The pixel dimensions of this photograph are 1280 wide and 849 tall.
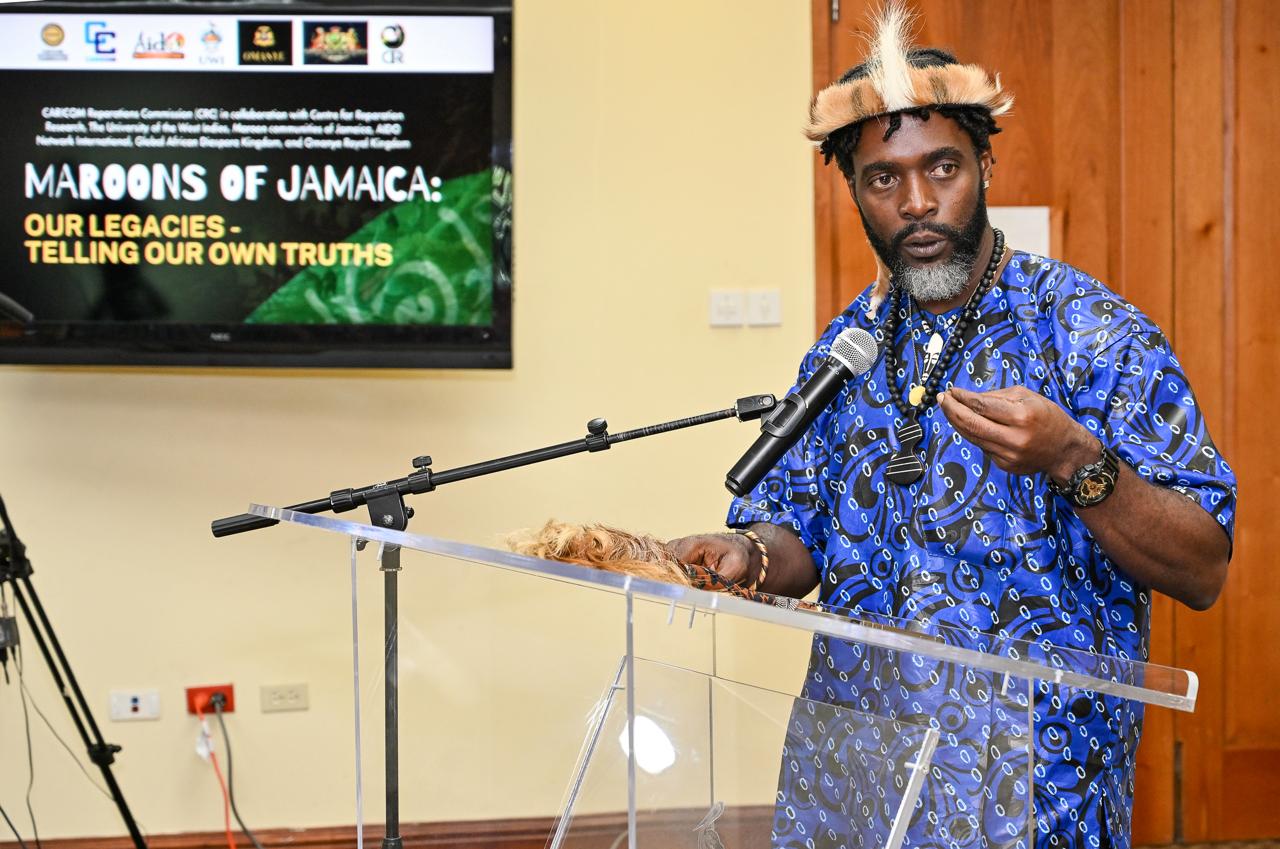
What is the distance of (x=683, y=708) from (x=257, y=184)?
2067mm

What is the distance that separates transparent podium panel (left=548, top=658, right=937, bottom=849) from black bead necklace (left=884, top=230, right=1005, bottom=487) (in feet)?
1.74

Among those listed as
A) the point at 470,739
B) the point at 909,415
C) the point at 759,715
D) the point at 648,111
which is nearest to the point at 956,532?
the point at 909,415

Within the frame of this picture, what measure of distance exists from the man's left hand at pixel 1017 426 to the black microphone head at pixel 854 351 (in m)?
0.18

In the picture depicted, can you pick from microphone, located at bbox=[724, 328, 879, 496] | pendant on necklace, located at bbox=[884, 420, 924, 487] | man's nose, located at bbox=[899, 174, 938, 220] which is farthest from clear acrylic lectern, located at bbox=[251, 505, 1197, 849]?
man's nose, located at bbox=[899, 174, 938, 220]

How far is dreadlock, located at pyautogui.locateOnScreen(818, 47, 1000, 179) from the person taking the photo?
150 cm

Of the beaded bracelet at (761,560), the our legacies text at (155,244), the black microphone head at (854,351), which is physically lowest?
the beaded bracelet at (761,560)

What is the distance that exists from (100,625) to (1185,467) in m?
Answer: 2.60

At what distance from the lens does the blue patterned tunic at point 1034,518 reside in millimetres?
1269

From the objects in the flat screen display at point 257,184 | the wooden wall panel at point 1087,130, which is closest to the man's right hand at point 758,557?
the flat screen display at point 257,184

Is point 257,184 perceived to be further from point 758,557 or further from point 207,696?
point 758,557

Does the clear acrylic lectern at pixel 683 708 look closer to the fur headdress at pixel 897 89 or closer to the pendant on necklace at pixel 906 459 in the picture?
the pendant on necklace at pixel 906 459

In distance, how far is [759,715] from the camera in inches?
39.2

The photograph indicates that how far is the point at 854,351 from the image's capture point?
1.34 m

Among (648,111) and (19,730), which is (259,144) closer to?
(648,111)
